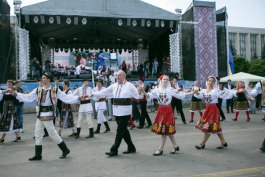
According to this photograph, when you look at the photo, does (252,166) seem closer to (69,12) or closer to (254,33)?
(69,12)

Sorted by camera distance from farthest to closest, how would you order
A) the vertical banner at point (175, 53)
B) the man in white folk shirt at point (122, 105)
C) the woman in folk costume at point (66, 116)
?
the vertical banner at point (175, 53) → the woman in folk costume at point (66, 116) → the man in white folk shirt at point (122, 105)

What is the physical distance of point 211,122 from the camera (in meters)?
6.66

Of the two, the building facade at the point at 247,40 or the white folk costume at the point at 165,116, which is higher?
the building facade at the point at 247,40

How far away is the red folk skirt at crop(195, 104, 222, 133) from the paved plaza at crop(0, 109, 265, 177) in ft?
1.61

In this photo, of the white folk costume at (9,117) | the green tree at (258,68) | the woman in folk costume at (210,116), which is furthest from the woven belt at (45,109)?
the green tree at (258,68)

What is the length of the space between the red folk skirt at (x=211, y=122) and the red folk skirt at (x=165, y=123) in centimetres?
89

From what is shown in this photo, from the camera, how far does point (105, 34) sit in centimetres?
2323

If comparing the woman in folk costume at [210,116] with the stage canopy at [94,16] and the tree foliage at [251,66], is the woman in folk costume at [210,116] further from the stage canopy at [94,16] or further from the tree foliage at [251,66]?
the tree foliage at [251,66]

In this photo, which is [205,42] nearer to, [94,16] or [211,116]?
[94,16]

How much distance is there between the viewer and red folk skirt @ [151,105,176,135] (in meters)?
6.20

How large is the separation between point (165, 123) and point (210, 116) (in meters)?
1.24

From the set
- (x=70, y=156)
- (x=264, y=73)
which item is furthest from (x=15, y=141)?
(x=264, y=73)

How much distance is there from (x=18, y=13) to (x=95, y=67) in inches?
354

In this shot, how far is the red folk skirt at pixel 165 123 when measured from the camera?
20.4ft
